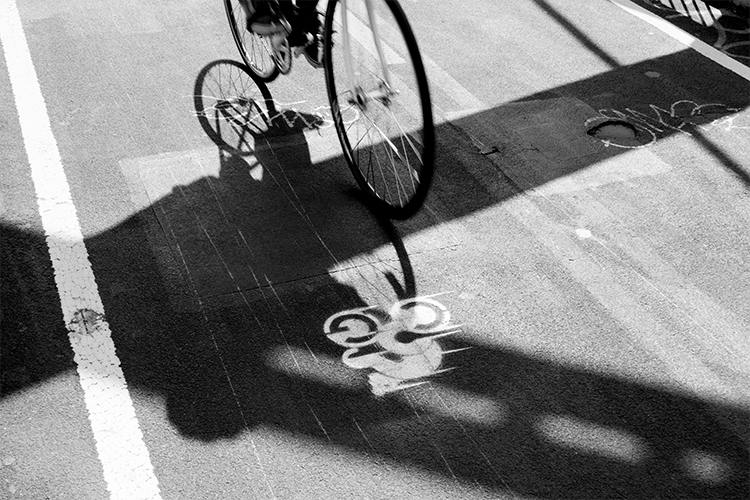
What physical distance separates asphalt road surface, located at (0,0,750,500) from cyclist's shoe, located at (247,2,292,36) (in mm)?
655

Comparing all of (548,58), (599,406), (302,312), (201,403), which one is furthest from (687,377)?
(548,58)

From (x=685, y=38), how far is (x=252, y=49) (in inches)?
131

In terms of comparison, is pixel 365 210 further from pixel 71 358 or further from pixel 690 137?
pixel 690 137

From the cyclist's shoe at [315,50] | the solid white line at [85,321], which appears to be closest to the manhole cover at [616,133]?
the cyclist's shoe at [315,50]

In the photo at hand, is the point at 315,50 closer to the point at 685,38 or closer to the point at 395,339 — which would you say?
the point at 395,339

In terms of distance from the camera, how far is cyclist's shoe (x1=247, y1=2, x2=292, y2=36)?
496cm

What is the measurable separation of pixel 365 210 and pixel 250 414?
1.61m

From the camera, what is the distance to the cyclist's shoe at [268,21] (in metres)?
4.96

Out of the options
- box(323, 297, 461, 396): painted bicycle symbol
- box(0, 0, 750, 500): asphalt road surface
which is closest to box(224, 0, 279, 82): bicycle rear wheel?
box(0, 0, 750, 500): asphalt road surface

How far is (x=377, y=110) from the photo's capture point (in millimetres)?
4973

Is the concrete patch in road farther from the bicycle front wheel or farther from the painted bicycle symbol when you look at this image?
the painted bicycle symbol

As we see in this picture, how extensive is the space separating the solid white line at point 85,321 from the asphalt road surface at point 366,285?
13mm

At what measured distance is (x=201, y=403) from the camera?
11.6ft

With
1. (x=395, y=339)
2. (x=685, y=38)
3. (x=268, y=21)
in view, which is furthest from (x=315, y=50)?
(x=685, y=38)
